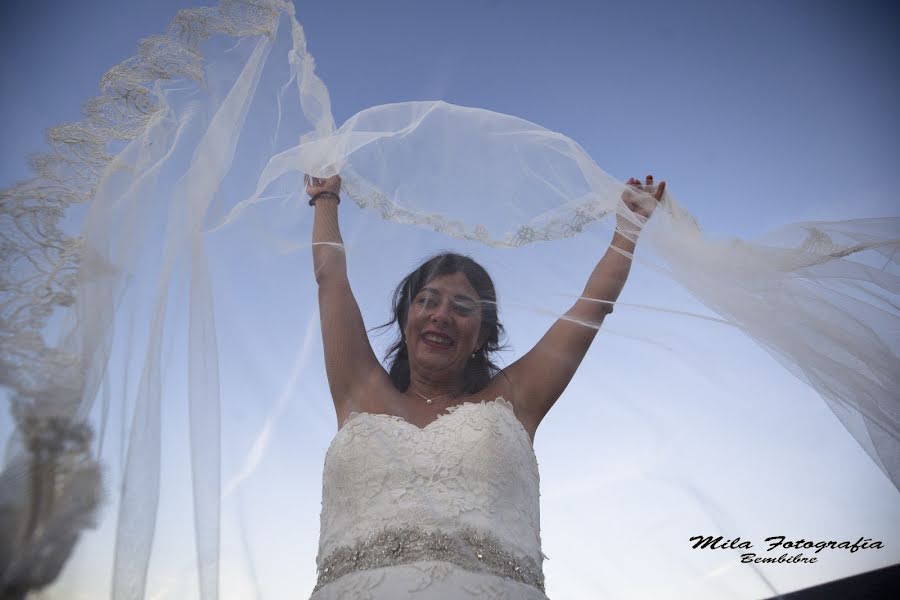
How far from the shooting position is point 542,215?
278 centimetres

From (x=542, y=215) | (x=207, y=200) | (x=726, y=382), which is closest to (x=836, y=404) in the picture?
(x=726, y=382)

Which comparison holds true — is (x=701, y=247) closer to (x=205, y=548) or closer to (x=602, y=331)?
(x=602, y=331)

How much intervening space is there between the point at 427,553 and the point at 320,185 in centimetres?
155

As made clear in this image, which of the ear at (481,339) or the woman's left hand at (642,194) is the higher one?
the woman's left hand at (642,194)

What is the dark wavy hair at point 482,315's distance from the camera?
2709mm

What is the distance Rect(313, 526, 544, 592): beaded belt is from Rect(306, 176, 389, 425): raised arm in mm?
630

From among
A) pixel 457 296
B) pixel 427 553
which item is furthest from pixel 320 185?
pixel 427 553

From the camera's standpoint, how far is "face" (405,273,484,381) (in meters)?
2.72

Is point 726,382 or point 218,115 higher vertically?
point 218,115

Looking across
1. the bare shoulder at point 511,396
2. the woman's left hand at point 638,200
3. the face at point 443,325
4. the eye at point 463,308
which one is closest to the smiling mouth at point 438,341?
the face at point 443,325

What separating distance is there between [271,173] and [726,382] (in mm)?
2026

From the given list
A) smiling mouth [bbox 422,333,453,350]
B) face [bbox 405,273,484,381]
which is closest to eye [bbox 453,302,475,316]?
face [bbox 405,273,484,381]

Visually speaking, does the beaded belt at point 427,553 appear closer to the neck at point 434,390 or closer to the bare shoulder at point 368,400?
the bare shoulder at point 368,400

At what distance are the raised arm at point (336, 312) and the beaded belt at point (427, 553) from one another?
0.63 meters
